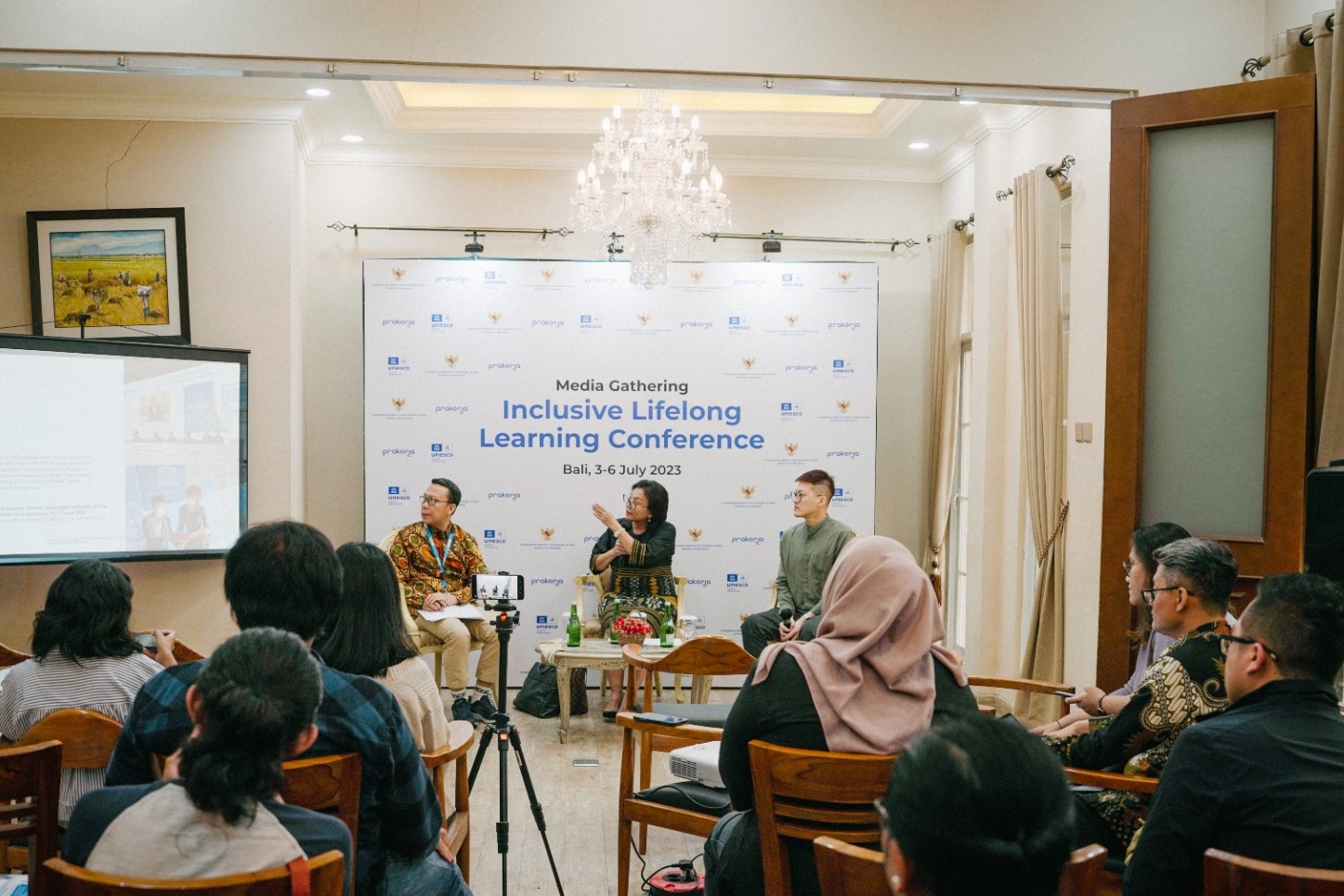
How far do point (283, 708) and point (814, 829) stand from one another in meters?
1.21

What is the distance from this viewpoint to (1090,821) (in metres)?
2.67

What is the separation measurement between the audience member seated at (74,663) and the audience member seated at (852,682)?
167 cm

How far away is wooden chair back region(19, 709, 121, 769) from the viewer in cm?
249

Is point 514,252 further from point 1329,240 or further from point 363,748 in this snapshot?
point 363,748

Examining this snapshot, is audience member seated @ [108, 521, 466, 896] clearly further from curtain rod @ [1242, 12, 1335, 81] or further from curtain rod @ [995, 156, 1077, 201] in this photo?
curtain rod @ [995, 156, 1077, 201]

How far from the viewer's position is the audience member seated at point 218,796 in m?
1.54

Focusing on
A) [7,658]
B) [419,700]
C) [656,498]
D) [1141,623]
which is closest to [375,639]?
[419,700]

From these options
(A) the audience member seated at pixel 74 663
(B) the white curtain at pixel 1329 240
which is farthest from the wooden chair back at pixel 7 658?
(B) the white curtain at pixel 1329 240

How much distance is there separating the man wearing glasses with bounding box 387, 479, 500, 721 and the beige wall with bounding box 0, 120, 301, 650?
92 cm

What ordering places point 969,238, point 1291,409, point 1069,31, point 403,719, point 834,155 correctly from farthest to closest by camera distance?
1. point 834,155
2. point 969,238
3. point 1069,31
4. point 1291,409
5. point 403,719

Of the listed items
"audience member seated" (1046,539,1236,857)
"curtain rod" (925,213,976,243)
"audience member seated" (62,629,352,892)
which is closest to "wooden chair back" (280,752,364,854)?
"audience member seated" (62,629,352,892)

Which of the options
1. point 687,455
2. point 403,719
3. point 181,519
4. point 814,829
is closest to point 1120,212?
point 814,829

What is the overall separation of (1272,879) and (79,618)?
2756 mm

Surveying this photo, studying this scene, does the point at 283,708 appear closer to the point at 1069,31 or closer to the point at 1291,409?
the point at 1291,409
